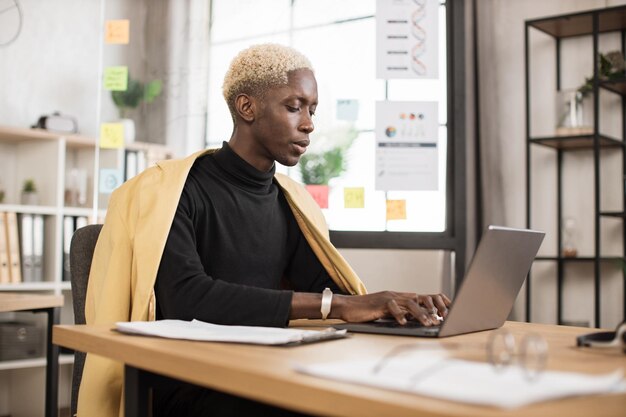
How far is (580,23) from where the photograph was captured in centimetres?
362

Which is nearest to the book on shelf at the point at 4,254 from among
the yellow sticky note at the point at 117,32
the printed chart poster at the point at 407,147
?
the yellow sticky note at the point at 117,32

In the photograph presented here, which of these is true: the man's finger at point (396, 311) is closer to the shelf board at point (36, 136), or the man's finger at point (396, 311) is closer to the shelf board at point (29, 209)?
the shelf board at point (29, 209)

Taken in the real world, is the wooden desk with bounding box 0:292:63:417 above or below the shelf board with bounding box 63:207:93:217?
below

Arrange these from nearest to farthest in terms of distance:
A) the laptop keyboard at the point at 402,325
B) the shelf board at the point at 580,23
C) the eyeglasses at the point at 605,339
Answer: the eyeglasses at the point at 605,339 → the laptop keyboard at the point at 402,325 → the shelf board at the point at 580,23

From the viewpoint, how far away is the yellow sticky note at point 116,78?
421cm

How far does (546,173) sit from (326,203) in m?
1.12

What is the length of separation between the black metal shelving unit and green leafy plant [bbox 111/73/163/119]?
1960 mm

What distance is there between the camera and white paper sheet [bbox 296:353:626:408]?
70 cm

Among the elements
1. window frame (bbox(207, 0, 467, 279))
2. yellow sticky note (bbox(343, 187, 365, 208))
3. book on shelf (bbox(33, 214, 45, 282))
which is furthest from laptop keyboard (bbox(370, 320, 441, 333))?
book on shelf (bbox(33, 214, 45, 282))

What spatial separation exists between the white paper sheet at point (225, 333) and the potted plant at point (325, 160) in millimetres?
2325

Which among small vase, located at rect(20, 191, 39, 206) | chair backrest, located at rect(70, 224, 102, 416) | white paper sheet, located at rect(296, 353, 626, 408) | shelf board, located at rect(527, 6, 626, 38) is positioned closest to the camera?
white paper sheet, located at rect(296, 353, 626, 408)

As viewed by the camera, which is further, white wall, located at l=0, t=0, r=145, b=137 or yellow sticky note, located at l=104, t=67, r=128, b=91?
white wall, located at l=0, t=0, r=145, b=137

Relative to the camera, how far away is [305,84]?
1894mm

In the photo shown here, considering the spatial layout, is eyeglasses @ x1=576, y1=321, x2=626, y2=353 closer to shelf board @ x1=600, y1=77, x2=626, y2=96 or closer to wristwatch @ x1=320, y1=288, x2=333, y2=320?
wristwatch @ x1=320, y1=288, x2=333, y2=320
